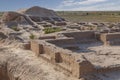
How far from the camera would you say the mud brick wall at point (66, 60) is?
9938 mm

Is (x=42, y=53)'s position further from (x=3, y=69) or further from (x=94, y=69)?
(x=94, y=69)

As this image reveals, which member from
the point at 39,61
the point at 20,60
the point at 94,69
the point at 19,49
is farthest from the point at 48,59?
the point at 19,49

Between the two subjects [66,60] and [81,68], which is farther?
[66,60]

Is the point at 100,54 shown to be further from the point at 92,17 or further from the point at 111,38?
the point at 92,17

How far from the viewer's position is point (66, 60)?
10992 mm

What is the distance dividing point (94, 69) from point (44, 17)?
31113mm

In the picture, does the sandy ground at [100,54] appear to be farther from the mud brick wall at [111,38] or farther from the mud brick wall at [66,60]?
the mud brick wall at [66,60]

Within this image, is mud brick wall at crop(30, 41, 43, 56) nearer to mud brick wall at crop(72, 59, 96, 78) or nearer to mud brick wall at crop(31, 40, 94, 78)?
mud brick wall at crop(31, 40, 94, 78)

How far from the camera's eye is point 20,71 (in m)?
12.5

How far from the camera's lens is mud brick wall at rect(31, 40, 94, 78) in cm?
994

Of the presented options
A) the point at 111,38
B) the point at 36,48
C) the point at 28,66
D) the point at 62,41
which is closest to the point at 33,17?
the point at 111,38

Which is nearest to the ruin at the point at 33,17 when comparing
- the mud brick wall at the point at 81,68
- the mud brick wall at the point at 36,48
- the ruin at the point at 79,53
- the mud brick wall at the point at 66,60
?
the ruin at the point at 79,53

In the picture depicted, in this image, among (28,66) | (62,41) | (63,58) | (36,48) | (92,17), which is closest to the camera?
(63,58)

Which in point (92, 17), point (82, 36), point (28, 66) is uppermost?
point (82, 36)
